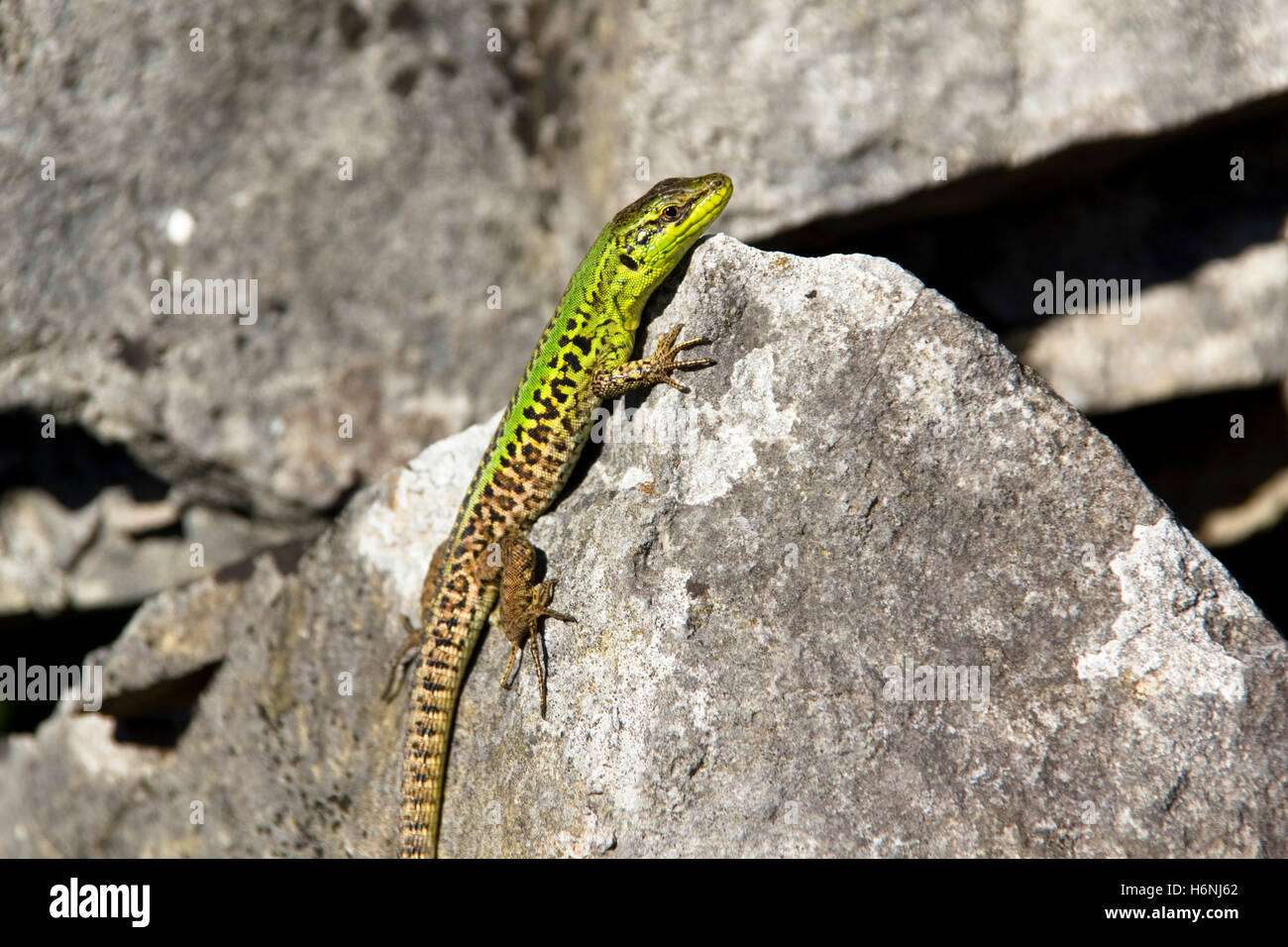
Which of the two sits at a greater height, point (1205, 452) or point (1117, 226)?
point (1117, 226)

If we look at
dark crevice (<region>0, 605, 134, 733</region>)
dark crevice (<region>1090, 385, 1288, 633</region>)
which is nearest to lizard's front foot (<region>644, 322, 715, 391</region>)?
dark crevice (<region>1090, 385, 1288, 633</region>)

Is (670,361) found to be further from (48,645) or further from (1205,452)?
(48,645)

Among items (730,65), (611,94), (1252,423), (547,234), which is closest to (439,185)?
(547,234)

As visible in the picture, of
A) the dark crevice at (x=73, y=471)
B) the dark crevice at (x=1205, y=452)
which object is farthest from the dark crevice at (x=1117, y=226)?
the dark crevice at (x=73, y=471)

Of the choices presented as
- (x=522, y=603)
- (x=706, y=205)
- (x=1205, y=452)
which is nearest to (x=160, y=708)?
(x=522, y=603)

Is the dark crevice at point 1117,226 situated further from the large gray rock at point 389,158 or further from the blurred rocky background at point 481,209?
the large gray rock at point 389,158
